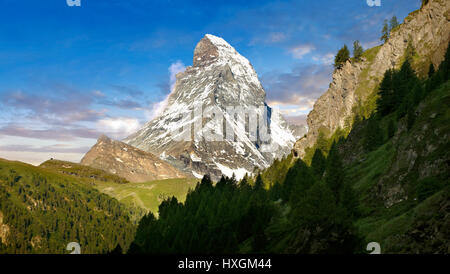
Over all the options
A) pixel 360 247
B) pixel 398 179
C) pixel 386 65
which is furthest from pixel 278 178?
pixel 360 247

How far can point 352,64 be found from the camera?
175875 mm

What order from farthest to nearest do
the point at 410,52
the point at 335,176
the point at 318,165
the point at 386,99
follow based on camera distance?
the point at 410,52
the point at 386,99
the point at 318,165
the point at 335,176

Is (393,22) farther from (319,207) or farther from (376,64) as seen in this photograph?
(319,207)

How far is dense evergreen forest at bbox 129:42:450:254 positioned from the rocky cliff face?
28.8 m

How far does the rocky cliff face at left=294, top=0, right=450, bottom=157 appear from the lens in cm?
12764

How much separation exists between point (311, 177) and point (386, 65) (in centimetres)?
10255

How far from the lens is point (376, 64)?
163875 millimetres

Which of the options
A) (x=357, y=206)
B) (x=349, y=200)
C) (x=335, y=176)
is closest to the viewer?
(x=349, y=200)


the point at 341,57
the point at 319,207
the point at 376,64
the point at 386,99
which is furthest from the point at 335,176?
the point at 341,57

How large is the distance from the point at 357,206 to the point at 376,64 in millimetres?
129787

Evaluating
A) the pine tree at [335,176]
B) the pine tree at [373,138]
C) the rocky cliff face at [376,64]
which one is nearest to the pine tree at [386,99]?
the pine tree at [373,138]

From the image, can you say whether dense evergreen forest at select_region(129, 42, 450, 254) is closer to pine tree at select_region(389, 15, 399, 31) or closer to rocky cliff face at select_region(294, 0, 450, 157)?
rocky cliff face at select_region(294, 0, 450, 157)

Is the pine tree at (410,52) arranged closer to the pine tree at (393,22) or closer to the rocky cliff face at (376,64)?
the rocky cliff face at (376,64)

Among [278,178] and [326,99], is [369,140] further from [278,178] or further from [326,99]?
[326,99]
